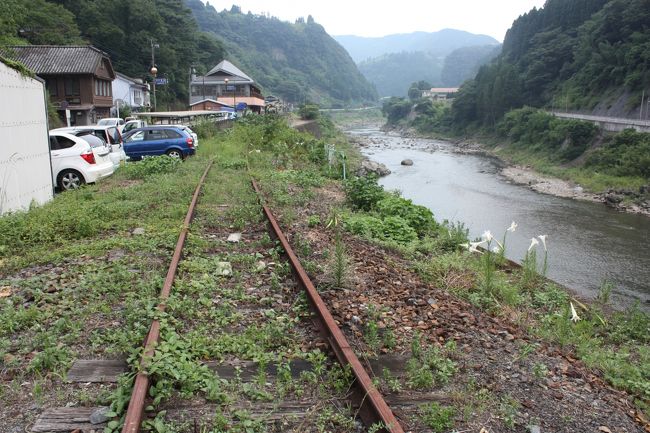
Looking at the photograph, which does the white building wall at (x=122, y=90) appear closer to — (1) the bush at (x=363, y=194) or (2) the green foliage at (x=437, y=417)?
(1) the bush at (x=363, y=194)

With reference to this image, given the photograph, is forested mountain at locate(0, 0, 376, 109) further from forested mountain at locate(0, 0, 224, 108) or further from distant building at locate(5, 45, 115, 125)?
distant building at locate(5, 45, 115, 125)

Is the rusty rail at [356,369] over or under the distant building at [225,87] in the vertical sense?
under

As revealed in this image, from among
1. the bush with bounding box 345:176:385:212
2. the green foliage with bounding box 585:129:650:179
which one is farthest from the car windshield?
the green foliage with bounding box 585:129:650:179

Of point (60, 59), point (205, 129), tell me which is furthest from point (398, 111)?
point (205, 129)

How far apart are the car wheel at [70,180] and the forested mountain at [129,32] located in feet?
100.0

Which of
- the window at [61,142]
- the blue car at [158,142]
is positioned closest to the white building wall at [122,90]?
the blue car at [158,142]

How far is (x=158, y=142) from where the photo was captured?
20.4 m

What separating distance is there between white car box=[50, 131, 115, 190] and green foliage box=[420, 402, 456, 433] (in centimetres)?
1167

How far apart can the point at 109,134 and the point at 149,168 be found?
6.58 ft

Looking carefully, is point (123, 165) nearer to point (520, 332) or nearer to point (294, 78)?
point (520, 332)

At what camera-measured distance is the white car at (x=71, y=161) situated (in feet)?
42.2

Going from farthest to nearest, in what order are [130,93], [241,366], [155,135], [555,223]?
1. [130,93]
2. [555,223]
3. [155,135]
4. [241,366]

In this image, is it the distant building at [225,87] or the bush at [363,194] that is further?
the distant building at [225,87]

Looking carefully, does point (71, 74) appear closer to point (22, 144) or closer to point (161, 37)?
point (161, 37)
